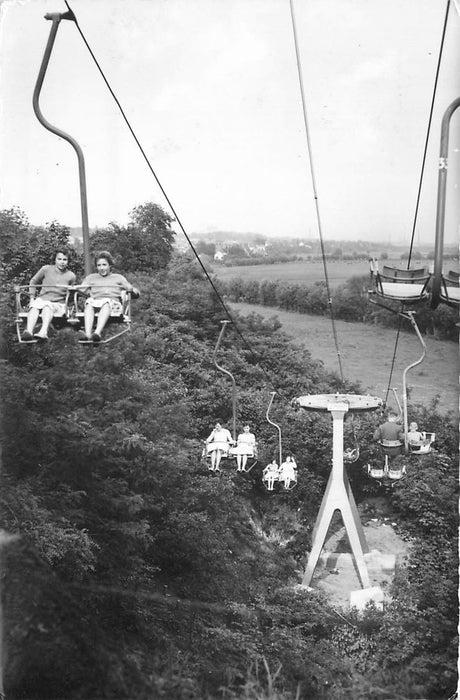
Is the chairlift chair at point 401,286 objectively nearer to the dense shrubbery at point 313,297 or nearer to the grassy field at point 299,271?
the grassy field at point 299,271

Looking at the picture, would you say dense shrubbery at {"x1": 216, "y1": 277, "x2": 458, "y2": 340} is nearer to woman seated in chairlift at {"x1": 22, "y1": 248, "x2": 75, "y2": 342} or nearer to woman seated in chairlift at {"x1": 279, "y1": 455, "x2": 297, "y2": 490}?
woman seated in chairlift at {"x1": 279, "y1": 455, "x2": 297, "y2": 490}

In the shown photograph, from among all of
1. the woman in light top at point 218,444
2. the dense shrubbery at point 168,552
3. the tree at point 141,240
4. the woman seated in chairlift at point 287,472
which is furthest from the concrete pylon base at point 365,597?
the tree at point 141,240

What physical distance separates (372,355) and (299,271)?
7.08 ft

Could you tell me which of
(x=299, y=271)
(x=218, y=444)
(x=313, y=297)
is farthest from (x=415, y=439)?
(x=313, y=297)

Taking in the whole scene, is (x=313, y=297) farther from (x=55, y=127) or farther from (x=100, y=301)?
(x=55, y=127)

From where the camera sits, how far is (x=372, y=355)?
15242 millimetres

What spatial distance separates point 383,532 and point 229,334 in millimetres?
4926

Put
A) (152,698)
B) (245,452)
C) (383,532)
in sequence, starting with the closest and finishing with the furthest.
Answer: (245,452), (152,698), (383,532)

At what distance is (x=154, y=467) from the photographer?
11.8 metres

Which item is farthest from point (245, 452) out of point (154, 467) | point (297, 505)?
point (297, 505)

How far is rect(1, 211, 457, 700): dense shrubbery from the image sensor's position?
363 inches

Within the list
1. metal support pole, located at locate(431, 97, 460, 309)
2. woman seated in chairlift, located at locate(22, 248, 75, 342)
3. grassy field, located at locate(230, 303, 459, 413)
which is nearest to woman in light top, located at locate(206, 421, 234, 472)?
woman seated in chairlift, located at locate(22, 248, 75, 342)

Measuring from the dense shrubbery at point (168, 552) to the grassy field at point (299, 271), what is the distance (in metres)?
2.59

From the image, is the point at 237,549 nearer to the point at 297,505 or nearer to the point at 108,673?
the point at 297,505
